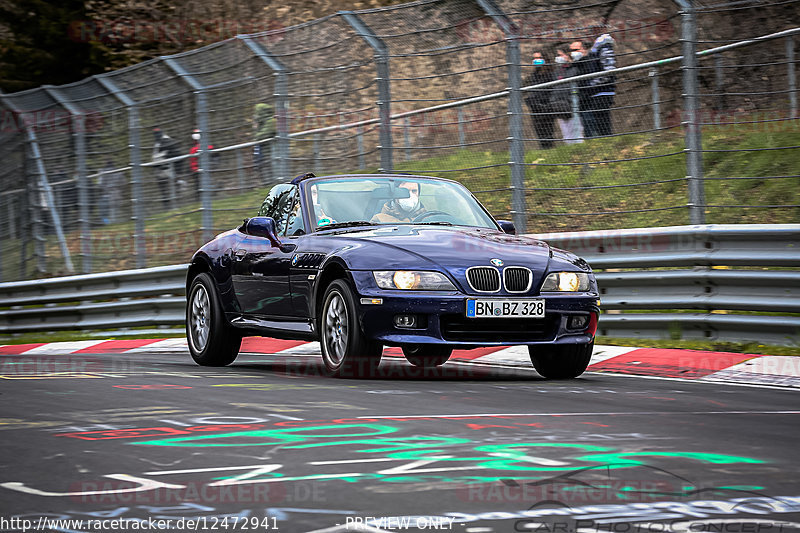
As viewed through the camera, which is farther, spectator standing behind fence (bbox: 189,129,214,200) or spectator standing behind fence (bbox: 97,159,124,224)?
spectator standing behind fence (bbox: 97,159,124,224)

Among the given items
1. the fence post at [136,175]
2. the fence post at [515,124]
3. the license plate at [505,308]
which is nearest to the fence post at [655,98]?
the fence post at [515,124]

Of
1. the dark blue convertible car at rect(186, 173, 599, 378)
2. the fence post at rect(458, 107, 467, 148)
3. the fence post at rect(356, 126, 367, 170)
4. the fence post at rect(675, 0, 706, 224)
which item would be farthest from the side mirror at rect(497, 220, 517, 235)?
the fence post at rect(356, 126, 367, 170)

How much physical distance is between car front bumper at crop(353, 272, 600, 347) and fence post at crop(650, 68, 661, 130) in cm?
303

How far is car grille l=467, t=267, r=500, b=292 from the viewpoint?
8.51 m

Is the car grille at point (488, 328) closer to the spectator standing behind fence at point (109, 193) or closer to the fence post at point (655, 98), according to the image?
the fence post at point (655, 98)

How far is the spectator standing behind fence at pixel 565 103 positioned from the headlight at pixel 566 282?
3.01 meters

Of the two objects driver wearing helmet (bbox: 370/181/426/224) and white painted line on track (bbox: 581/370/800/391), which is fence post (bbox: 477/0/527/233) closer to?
driver wearing helmet (bbox: 370/181/426/224)

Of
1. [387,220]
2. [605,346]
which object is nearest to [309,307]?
[387,220]

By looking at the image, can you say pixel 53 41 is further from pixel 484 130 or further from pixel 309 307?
pixel 309 307

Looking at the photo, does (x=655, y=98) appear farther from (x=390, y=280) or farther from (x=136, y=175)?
(x=136, y=175)

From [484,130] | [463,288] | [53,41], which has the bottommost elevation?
[463,288]

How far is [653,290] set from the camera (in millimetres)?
11000

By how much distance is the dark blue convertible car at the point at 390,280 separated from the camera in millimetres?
8453

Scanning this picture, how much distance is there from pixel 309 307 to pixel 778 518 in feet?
18.0
